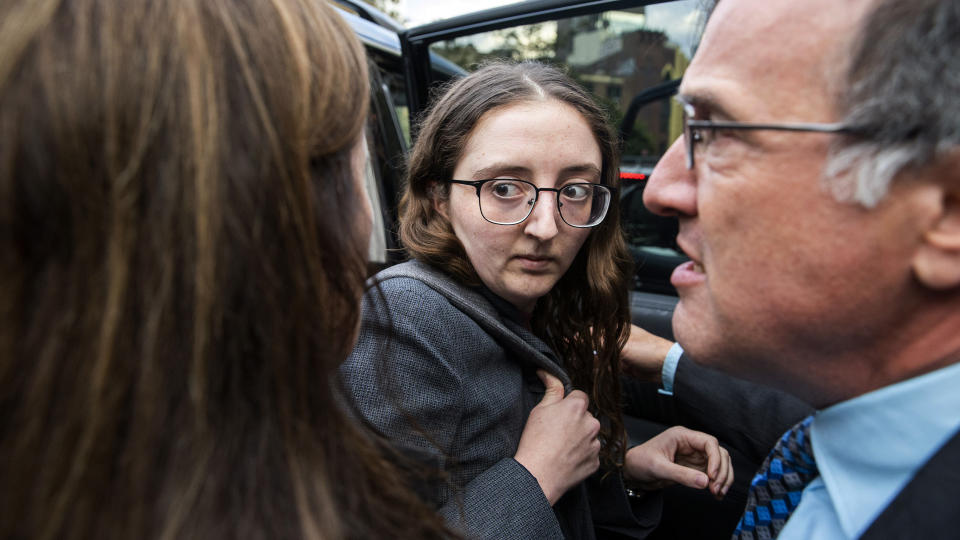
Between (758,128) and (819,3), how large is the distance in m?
0.21

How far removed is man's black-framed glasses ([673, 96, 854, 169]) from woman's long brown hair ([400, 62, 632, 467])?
24.6 inches

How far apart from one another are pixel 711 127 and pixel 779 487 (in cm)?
79

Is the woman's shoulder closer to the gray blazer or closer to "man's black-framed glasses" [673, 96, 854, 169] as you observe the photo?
the gray blazer

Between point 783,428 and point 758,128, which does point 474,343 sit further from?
point 783,428

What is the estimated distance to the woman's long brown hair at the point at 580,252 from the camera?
66.9 inches

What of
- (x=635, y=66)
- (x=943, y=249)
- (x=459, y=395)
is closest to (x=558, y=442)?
(x=459, y=395)

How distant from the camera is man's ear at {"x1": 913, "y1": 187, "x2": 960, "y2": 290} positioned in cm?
86

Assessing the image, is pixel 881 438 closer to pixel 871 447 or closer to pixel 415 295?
pixel 871 447

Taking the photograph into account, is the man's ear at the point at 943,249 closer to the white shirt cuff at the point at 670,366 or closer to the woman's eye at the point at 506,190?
the woman's eye at the point at 506,190

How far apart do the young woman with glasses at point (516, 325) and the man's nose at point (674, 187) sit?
0.40m

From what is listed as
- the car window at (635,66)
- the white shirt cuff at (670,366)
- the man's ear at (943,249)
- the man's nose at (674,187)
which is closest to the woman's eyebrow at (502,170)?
the man's nose at (674,187)

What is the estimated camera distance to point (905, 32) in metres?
0.83

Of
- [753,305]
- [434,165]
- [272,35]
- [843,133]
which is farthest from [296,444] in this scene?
[434,165]

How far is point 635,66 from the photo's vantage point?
3686mm
